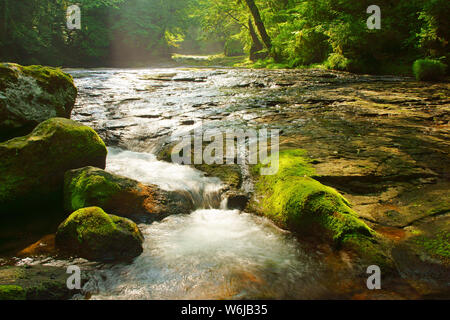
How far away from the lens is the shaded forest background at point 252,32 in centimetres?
1188

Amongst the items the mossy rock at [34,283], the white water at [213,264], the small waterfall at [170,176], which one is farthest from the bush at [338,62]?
the mossy rock at [34,283]

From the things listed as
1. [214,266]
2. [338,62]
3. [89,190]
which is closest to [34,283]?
[89,190]

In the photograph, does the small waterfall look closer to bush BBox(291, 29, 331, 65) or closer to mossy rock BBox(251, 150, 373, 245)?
mossy rock BBox(251, 150, 373, 245)

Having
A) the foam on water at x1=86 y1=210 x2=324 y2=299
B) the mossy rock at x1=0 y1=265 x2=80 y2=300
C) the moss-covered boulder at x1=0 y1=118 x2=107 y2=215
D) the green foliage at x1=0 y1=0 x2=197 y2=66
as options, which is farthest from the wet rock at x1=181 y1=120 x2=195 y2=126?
the green foliage at x1=0 y1=0 x2=197 y2=66

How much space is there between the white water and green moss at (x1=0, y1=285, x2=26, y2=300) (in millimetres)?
515

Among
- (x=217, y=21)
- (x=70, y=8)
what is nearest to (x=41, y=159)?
(x=217, y=21)

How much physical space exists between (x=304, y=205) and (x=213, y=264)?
47.7 inches

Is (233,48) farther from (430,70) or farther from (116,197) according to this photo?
(116,197)

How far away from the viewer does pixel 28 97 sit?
15.6 ft

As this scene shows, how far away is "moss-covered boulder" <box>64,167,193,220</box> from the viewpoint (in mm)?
3607

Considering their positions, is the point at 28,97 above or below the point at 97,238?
above

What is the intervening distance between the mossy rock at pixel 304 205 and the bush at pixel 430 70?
8.75 metres
